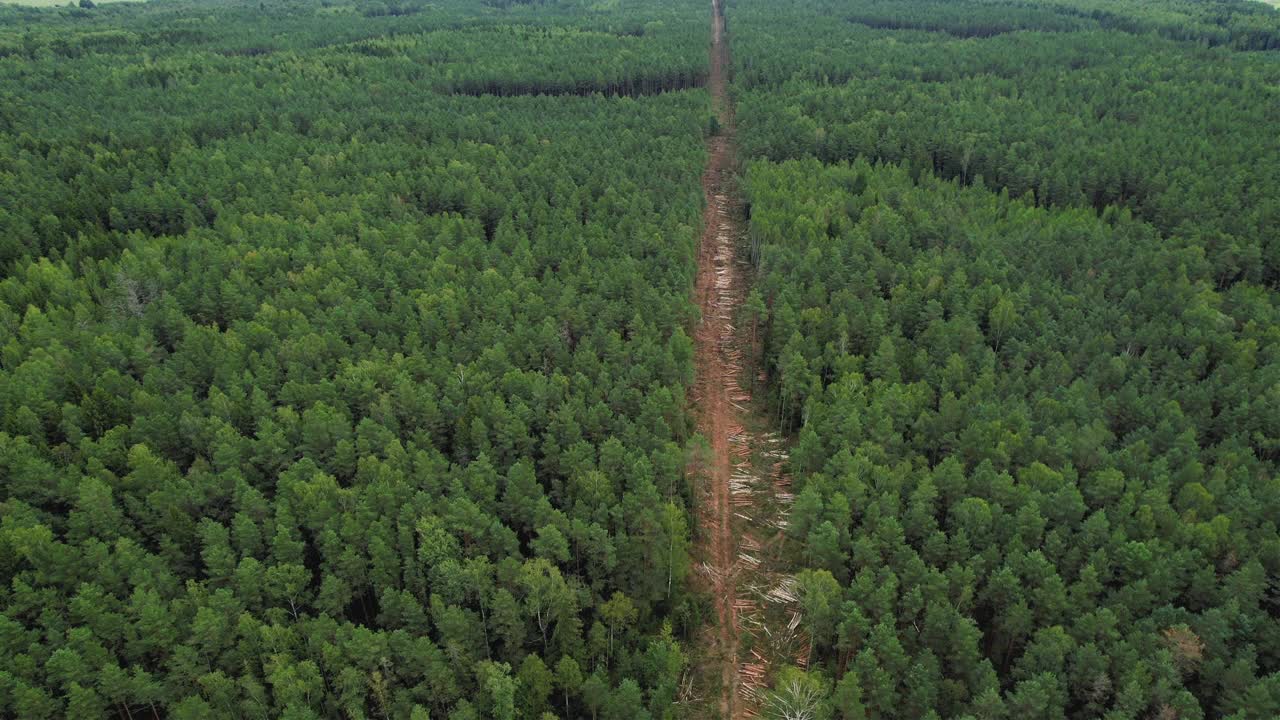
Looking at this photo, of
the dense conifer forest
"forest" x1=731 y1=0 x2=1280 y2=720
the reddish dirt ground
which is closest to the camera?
"forest" x1=731 y1=0 x2=1280 y2=720

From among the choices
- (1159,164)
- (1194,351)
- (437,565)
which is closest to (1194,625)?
(1194,351)

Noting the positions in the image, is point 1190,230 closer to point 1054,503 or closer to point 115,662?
point 1054,503

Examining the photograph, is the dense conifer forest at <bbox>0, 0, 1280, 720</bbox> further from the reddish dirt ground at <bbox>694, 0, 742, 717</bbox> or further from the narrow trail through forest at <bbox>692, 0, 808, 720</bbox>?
the reddish dirt ground at <bbox>694, 0, 742, 717</bbox>

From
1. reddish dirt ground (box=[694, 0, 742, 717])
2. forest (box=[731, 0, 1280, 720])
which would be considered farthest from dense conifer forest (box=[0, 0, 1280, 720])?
reddish dirt ground (box=[694, 0, 742, 717])

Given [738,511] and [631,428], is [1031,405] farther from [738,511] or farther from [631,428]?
[631,428]

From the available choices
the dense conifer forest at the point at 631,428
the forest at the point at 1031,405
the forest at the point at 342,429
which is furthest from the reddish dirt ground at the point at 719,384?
the forest at the point at 1031,405

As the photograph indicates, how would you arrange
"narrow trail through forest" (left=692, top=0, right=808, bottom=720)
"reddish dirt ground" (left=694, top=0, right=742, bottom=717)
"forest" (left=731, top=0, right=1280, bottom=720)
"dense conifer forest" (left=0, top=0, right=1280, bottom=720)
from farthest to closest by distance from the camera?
"reddish dirt ground" (left=694, top=0, right=742, bottom=717)
"narrow trail through forest" (left=692, top=0, right=808, bottom=720)
"dense conifer forest" (left=0, top=0, right=1280, bottom=720)
"forest" (left=731, top=0, right=1280, bottom=720)

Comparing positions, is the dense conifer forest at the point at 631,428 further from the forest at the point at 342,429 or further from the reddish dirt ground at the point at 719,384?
the reddish dirt ground at the point at 719,384

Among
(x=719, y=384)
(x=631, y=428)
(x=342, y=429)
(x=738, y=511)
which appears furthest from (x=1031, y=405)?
(x=342, y=429)
